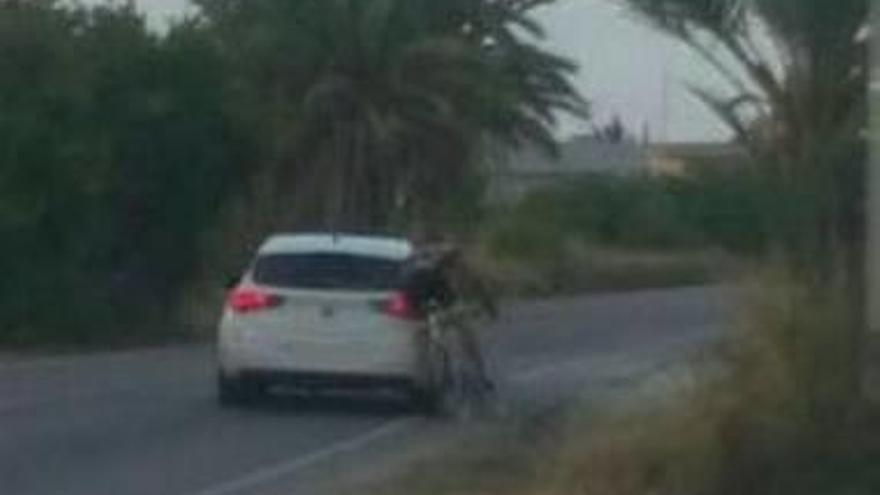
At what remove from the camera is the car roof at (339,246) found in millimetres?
32406

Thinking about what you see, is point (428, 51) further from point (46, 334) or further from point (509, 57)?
point (46, 334)

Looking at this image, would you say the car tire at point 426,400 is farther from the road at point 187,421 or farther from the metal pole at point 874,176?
the metal pole at point 874,176

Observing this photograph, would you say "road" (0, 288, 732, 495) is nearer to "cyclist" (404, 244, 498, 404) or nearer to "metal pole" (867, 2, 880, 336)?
"cyclist" (404, 244, 498, 404)

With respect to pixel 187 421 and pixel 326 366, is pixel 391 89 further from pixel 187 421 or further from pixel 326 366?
pixel 187 421

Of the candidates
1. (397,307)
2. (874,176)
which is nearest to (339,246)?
(397,307)

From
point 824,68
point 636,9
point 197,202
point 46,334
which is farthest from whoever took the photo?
point 197,202

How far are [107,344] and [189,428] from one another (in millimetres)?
19881

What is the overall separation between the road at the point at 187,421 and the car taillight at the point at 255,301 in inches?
38.5

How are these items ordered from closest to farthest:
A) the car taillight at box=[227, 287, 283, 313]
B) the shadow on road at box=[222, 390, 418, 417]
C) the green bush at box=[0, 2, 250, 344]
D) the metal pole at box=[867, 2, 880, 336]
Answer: the metal pole at box=[867, 2, 880, 336]
the shadow on road at box=[222, 390, 418, 417]
the car taillight at box=[227, 287, 283, 313]
the green bush at box=[0, 2, 250, 344]

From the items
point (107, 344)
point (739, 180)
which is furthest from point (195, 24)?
point (739, 180)

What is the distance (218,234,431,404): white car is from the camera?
3173 centimetres

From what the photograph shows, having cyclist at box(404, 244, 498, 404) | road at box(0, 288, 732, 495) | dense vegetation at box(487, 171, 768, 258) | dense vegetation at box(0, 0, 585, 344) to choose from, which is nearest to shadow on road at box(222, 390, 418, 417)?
road at box(0, 288, 732, 495)

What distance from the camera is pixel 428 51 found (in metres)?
66.6

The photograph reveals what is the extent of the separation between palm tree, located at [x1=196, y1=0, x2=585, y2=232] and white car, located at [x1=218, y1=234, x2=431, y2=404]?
3167 cm
